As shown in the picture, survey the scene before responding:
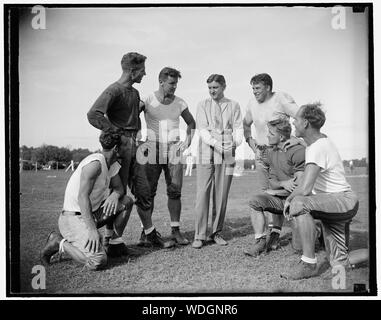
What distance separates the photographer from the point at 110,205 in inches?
175

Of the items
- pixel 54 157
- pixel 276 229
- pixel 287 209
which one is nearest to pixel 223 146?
pixel 287 209

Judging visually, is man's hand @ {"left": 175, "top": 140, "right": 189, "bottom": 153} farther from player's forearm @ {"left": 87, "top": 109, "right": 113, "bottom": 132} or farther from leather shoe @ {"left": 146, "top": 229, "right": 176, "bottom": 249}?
leather shoe @ {"left": 146, "top": 229, "right": 176, "bottom": 249}

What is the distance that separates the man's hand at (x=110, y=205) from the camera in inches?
175

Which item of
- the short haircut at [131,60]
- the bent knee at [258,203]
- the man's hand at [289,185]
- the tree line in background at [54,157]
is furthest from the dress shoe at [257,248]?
the short haircut at [131,60]

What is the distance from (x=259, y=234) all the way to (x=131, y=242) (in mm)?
1332

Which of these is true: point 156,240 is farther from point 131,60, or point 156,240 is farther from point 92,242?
point 131,60

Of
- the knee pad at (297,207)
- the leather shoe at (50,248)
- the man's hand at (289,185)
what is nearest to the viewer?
the knee pad at (297,207)

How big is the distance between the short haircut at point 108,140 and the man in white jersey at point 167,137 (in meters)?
0.35

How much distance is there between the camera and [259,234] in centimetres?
461

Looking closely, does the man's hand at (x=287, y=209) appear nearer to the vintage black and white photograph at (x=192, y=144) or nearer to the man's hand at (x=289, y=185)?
the vintage black and white photograph at (x=192, y=144)

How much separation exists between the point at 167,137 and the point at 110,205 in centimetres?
89
